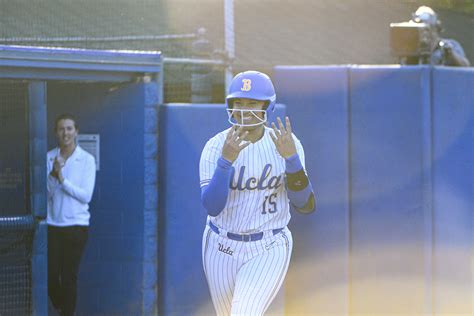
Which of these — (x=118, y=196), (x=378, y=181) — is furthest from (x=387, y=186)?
(x=118, y=196)

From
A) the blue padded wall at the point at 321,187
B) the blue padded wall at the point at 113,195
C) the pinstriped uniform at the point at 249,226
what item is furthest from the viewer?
the blue padded wall at the point at 113,195

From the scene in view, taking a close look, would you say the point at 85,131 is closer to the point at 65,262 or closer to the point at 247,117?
the point at 65,262

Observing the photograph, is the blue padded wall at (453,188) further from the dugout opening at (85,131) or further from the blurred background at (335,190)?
the dugout opening at (85,131)

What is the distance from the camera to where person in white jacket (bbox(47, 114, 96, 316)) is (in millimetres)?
6961

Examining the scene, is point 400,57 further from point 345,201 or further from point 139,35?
point 139,35

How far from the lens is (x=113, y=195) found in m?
7.36

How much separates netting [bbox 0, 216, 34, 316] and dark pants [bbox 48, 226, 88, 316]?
41 centimetres

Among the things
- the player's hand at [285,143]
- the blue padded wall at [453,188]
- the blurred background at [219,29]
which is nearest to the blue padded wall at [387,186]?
the blue padded wall at [453,188]

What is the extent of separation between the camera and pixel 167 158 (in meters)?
6.83

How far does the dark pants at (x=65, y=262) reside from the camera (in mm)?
6953

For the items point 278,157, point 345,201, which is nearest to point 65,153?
point 345,201

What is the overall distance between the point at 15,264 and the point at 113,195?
1.08 m

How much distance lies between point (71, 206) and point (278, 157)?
8.02ft

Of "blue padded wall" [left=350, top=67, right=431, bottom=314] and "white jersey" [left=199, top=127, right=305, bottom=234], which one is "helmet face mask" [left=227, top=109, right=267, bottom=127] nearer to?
"white jersey" [left=199, top=127, right=305, bottom=234]
